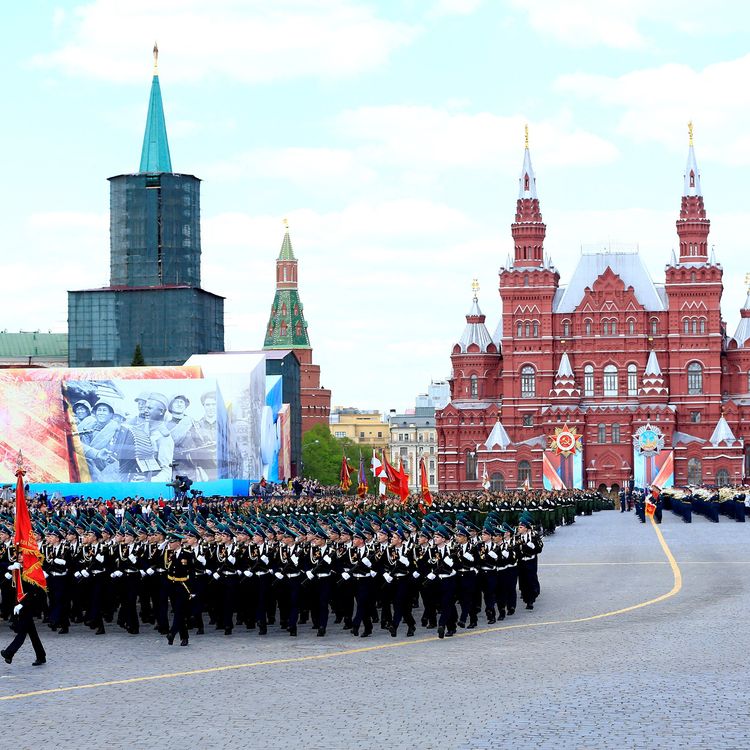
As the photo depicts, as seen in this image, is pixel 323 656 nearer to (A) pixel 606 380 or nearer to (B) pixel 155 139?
(A) pixel 606 380

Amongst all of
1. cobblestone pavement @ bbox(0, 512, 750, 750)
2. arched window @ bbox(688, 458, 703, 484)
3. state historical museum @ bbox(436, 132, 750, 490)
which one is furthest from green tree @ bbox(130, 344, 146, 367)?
cobblestone pavement @ bbox(0, 512, 750, 750)

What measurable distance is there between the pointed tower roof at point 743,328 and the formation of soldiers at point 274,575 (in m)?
82.0

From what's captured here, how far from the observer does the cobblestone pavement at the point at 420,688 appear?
12.7 meters

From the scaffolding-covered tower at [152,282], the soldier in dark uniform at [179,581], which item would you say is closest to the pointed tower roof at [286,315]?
the scaffolding-covered tower at [152,282]

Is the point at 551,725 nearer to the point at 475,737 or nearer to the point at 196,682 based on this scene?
the point at 475,737

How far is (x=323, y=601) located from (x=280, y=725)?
7.29 metres

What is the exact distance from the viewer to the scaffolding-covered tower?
9962 cm

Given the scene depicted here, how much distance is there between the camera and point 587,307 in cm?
10081

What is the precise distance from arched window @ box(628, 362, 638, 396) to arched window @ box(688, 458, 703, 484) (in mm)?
6528

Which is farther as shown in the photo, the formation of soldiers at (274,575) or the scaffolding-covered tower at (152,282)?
the scaffolding-covered tower at (152,282)

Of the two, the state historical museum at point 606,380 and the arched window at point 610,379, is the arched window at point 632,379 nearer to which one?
the state historical museum at point 606,380

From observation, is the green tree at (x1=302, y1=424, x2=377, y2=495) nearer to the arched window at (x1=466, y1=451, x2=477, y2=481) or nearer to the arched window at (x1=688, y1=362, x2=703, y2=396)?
the arched window at (x1=466, y1=451, x2=477, y2=481)

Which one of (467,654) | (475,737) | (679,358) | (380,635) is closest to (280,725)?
(475,737)

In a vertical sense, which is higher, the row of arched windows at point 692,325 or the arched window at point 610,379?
the row of arched windows at point 692,325
